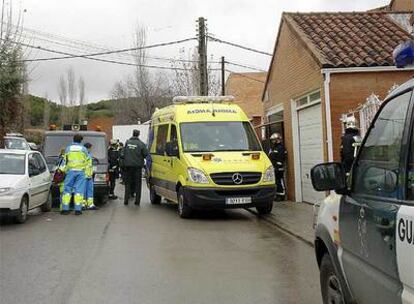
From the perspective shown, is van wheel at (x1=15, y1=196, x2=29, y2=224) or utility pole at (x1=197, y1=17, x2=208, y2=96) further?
utility pole at (x1=197, y1=17, x2=208, y2=96)

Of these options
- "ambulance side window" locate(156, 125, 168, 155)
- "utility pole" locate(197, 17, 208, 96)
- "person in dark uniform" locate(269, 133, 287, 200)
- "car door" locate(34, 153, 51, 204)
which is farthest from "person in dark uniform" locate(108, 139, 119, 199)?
"utility pole" locate(197, 17, 208, 96)

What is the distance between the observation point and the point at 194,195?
11.7 m

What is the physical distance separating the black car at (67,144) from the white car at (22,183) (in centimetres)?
170

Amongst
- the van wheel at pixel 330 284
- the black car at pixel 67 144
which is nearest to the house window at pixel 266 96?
the black car at pixel 67 144

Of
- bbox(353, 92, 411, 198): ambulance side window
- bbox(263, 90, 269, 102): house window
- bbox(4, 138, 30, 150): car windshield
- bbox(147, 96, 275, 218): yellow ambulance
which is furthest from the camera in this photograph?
bbox(4, 138, 30, 150): car windshield

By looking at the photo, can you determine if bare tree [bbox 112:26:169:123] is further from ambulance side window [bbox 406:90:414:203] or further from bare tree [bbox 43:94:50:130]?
ambulance side window [bbox 406:90:414:203]

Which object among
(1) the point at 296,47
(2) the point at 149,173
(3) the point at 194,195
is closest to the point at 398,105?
(3) the point at 194,195

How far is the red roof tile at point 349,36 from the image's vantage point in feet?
42.1

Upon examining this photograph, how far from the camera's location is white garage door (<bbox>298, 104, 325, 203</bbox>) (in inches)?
541

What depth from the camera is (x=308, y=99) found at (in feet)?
47.0

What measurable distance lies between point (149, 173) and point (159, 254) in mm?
7908

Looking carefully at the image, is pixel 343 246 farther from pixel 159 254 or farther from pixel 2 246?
pixel 2 246

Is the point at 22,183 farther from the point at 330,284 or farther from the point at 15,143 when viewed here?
the point at 15,143

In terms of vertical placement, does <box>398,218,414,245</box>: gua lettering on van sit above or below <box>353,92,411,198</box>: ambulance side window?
below
